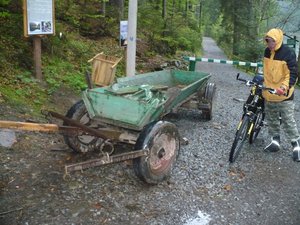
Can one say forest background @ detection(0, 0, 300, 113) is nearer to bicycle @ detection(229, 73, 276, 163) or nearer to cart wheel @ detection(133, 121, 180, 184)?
cart wheel @ detection(133, 121, 180, 184)

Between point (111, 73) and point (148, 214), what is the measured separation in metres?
4.80

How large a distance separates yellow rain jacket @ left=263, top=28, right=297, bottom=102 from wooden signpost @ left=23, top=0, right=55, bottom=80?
4685 millimetres

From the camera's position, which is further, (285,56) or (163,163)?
(285,56)

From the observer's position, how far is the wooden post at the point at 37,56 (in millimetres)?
8133

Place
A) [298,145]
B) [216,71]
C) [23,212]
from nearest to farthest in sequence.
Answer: [23,212], [298,145], [216,71]

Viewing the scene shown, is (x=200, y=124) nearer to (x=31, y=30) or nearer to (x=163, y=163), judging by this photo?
(x=163, y=163)

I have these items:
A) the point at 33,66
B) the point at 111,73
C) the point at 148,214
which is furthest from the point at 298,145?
the point at 33,66

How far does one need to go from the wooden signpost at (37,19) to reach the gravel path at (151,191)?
252 centimetres

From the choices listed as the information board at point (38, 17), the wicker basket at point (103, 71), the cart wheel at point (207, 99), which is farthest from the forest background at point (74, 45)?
the cart wheel at point (207, 99)

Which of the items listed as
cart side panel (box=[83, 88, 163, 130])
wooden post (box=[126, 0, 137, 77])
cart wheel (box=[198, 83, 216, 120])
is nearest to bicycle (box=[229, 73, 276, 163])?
cart wheel (box=[198, 83, 216, 120])

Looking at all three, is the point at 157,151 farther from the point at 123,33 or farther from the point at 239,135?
the point at 123,33

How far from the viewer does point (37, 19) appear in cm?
768

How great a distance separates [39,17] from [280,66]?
505cm

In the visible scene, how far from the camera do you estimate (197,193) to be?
17.0ft
